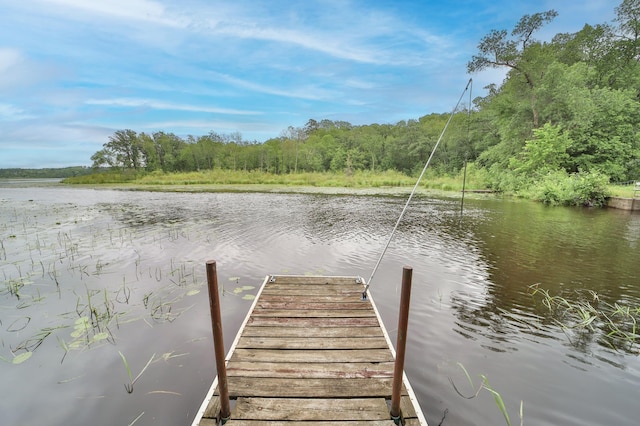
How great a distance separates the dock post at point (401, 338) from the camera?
215cm

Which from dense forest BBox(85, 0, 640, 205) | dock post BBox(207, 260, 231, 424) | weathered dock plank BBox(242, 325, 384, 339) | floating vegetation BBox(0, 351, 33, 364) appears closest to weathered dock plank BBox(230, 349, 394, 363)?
weathered dock plank BBox(242, 325, 384, 339)

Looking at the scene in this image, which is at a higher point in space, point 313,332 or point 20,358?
point 313,332

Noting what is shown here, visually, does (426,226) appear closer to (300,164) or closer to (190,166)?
(300,164)

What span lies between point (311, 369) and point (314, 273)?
3.77 meters

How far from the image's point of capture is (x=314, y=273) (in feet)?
22.0

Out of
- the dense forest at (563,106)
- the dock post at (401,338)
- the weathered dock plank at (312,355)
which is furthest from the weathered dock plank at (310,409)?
the dense forest at (563,106)

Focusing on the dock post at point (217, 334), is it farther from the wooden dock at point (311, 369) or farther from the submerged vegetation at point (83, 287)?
the submerged vegetation at point (83, 287)

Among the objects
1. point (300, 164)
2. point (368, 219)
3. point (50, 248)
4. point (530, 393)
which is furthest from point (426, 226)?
point (300, 164)

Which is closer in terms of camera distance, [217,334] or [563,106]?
[217,334]

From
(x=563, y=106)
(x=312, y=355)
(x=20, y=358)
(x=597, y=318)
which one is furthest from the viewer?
(x=563, y=106)

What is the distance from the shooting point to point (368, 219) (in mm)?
13219

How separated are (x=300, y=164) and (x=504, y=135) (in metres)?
35.2

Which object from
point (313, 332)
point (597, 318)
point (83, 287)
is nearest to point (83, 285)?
point (83, 287)

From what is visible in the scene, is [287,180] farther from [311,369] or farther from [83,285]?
[311,369]
